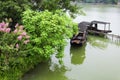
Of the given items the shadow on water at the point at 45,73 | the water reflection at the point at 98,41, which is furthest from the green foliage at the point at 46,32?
the water reflection at the point at 98,41

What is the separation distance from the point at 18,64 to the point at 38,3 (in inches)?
208

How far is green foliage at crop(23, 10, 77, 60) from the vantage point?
9.91 meters

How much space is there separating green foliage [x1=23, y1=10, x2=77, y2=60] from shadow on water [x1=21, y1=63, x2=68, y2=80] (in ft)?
3.44

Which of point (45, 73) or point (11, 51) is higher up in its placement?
point (11, 51)

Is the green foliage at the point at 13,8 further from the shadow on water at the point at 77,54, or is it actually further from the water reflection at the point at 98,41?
the water reflection at the point at 98,41

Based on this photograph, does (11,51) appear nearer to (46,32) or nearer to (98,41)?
(46,32)

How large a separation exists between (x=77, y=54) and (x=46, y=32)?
5254mm

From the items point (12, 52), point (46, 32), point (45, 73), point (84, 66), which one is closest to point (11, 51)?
point (12, 52)

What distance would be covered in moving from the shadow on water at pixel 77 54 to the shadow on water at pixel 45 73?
176 cm

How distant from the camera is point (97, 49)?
16000mm

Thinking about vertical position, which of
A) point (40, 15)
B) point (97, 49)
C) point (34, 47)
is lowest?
point (97, 49)

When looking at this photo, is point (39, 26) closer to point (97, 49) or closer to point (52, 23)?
point (52, 23)

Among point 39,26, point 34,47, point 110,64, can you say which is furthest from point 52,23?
point 110,64

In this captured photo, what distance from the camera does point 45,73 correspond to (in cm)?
1094
